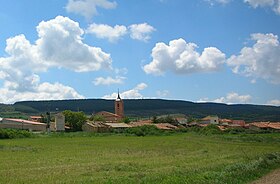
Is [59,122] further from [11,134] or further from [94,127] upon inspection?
[11,134]

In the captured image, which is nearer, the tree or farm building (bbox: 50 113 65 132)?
farm building (bbox: 50 113 65 132)

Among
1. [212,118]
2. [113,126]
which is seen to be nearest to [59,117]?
[113,126]

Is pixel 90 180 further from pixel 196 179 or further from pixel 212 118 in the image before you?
pixel 212 118

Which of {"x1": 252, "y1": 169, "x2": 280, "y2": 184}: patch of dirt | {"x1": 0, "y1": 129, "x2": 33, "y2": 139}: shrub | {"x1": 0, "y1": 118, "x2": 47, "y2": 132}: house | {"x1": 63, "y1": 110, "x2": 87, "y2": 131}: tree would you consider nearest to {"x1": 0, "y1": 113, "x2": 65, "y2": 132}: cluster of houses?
{"x1": 0, "y1": 118, "x2": 47, "y2": 132}: house

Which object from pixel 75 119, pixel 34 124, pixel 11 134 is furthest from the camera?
pixel 75 119

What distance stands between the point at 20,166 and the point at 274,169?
1559 cm

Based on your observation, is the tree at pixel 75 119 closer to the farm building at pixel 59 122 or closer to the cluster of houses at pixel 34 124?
the cluster of houses at pixel 34 124

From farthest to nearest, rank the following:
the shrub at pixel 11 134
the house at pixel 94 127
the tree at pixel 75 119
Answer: the tree at pixel 75 119 → the house at pixel 94 127 → the shrub at pixel 11 134

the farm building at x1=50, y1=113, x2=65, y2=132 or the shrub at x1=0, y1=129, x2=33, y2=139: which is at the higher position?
the farm building at x1=50, y1=113, x2=65, y2=132

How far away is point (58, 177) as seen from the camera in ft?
66.3

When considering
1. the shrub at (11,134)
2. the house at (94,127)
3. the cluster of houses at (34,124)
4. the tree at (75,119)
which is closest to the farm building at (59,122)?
the cluster of houses at (34,124)

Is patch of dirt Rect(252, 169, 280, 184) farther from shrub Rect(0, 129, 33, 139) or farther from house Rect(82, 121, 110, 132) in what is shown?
house Rect(82, 121, 110, 132)

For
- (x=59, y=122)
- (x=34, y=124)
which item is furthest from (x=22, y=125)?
(x=59, y=122)

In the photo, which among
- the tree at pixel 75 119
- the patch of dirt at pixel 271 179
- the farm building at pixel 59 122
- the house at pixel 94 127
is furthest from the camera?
the tree at pixel 75 119
